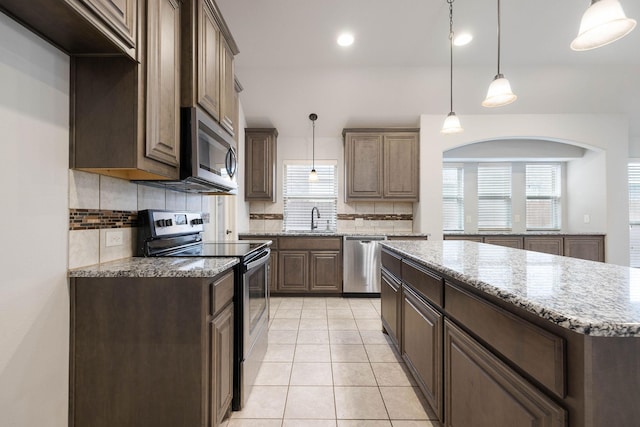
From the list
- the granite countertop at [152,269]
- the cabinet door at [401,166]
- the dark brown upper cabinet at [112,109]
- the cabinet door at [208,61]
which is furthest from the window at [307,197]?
the dark brown upper cabinet at [112,109]

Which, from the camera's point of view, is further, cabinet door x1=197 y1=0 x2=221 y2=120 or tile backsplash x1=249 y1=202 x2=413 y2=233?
tile backsplash x1=249 y1=202 x2=413 y2=233

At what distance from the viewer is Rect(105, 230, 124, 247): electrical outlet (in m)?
1.52

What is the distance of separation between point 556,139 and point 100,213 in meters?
5.59

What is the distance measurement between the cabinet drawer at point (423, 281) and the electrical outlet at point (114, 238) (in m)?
1.73

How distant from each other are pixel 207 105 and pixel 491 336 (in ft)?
6.30

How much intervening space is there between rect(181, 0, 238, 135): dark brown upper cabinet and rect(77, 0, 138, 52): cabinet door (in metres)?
0.42

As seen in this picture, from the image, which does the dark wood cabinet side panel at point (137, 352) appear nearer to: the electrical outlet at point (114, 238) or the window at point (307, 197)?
the electrical outlet at point (114, 238)

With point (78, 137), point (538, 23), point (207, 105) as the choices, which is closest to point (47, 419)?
point (78, 137)

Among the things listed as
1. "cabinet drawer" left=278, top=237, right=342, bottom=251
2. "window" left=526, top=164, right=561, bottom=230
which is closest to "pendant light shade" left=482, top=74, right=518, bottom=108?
"cabinet drawer" left=278, top=237, right=342, bottom=251

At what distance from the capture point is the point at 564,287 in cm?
97

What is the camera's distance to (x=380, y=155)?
4328 millimetres

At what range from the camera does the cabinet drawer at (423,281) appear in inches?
57.6

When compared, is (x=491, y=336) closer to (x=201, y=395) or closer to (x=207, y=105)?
(x=201, y=395)

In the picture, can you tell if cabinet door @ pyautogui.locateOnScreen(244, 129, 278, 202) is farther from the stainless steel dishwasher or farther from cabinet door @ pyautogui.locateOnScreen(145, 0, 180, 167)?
cabinet door @ pyautogui.locateOnScreen(145, 0, 180, 167)
